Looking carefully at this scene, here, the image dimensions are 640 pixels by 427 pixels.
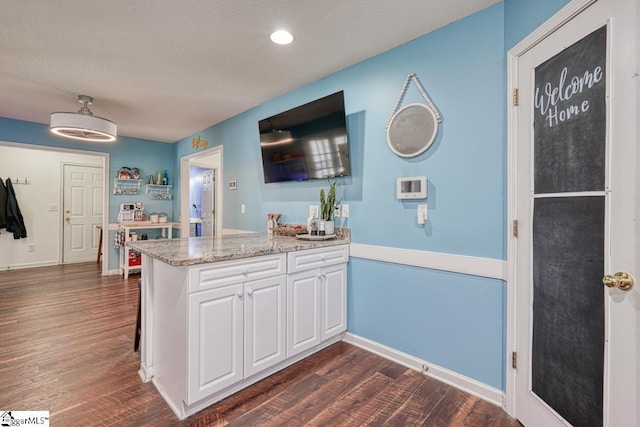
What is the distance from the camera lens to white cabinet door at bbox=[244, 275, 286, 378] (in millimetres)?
1886

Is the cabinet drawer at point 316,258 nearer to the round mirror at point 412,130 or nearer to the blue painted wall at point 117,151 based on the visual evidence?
the round mirror at point 412,130

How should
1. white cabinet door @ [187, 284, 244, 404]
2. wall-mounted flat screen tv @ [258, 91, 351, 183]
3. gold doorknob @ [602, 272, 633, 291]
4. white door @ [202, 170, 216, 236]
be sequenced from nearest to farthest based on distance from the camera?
gold doorknob @ [602, 272, 633, 291] < white cabinet door @ [187, 284, 244, 404] < wall-mounted flat screen tv @ [258, 91, 351, 183] < white door @ [202, 170, 216, 236]

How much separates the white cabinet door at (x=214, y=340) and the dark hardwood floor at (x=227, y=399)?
0.57 ft

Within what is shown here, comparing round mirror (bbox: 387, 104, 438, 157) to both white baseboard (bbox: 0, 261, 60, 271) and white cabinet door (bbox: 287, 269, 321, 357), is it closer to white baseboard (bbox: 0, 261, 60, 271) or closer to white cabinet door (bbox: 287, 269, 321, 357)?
white cabinet door (bbox: 287, 269, 321, 357)

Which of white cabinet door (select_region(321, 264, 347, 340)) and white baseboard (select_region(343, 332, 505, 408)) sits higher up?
white cabinet door (select_region(321, 264, 347, 340))

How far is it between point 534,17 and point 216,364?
2574 mm

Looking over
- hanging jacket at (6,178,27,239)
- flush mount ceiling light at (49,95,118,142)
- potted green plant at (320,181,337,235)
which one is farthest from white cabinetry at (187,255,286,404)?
hanging jacket at (6,178,27,239)

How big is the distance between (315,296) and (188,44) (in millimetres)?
2176

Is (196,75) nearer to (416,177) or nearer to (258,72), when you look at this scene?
(258,72)

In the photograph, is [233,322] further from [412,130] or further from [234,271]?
[412,130]

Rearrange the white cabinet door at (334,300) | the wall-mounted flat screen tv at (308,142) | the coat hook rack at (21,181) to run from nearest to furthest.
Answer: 1. the white cabinet door at (334,300)
2. the wall-mounted flat screen tv at (308,142)
3. the coat hook rack at (21,181)

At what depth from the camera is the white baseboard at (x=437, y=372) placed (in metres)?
1.82

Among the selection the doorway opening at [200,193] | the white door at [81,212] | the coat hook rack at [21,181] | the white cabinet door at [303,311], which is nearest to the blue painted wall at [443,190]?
the white cabinet door at [303,311]

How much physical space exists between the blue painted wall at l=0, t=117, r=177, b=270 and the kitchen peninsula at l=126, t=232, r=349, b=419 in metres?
3.96
